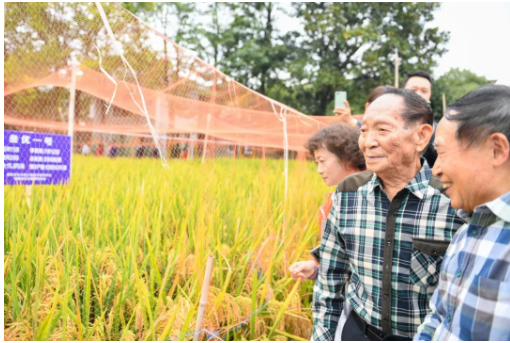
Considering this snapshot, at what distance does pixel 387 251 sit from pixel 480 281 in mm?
366

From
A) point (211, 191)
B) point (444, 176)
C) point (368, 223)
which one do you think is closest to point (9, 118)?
point (211, 191)

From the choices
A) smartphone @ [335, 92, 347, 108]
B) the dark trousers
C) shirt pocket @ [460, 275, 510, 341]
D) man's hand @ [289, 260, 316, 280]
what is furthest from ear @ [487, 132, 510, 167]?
smartphone @ [335, 92, 347, 108]

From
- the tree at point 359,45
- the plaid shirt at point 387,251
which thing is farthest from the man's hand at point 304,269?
the tree at point 359,45

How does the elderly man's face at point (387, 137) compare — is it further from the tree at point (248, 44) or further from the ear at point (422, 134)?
the tree at point (248, 44)

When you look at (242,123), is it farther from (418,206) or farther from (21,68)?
(418,206)

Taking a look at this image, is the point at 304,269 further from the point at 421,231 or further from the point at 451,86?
the point at 451,86

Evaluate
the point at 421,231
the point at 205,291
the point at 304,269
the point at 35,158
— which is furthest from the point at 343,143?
the point at 35,158

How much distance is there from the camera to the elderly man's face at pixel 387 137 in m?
0.99

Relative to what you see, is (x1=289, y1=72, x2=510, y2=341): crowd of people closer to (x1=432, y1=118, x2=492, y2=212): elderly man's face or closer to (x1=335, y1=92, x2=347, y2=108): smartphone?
(x1=432, y1=118, x2=492, y2=212): elderly man's face

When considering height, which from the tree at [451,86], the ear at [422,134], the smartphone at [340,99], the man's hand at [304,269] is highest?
the tree at [451,86]

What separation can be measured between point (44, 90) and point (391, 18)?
12.9m

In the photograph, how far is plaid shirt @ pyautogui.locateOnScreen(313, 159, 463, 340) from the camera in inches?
38.8

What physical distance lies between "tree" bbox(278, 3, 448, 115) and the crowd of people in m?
12.1

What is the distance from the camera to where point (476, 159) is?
0.69m
